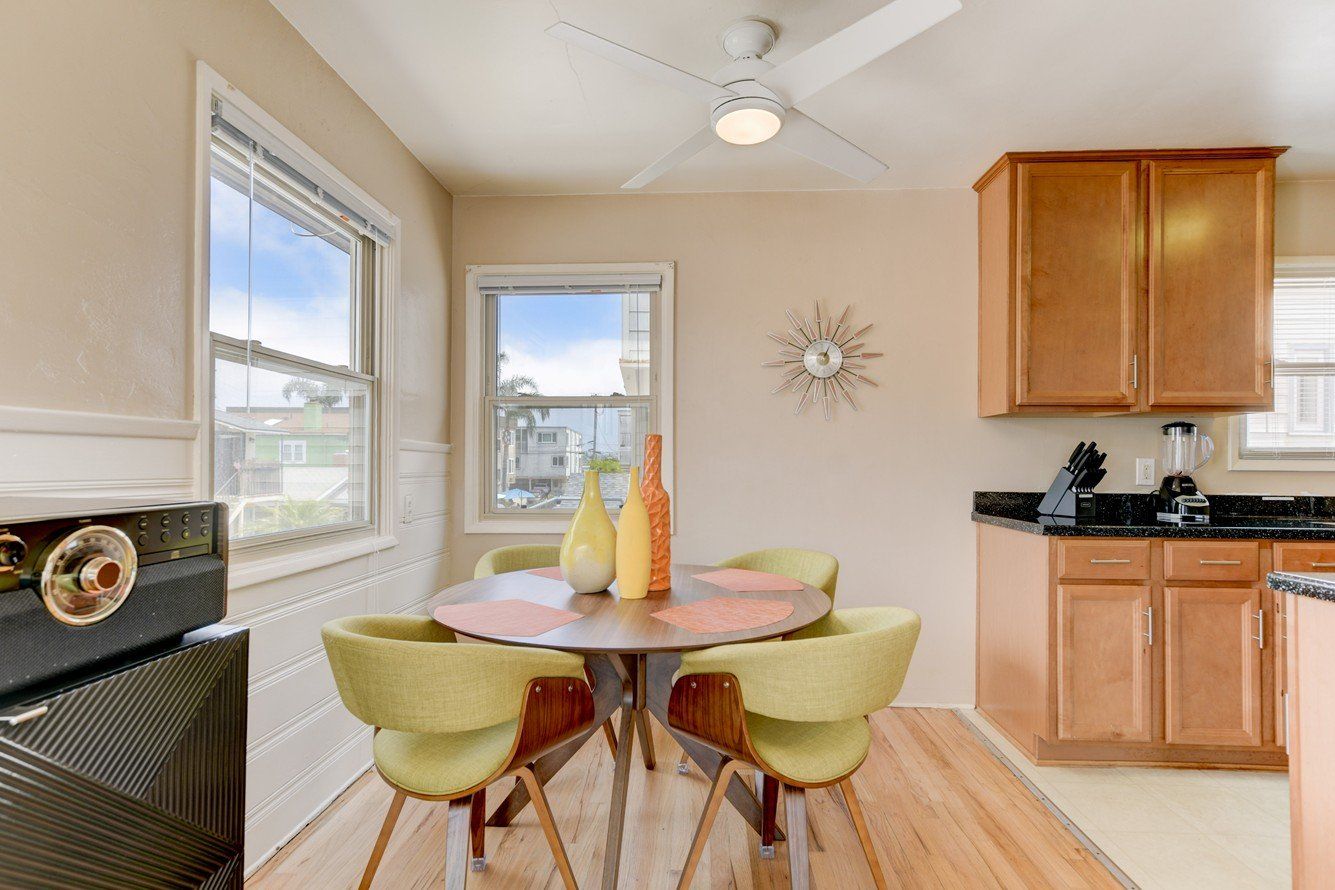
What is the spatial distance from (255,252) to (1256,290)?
3736mm

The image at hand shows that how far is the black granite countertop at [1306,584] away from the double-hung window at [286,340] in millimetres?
2407

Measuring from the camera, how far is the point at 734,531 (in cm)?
314

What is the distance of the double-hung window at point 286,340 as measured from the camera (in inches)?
70.0

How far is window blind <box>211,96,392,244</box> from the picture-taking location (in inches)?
67.8

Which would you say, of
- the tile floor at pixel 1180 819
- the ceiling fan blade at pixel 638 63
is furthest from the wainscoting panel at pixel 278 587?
the tile floor at pixel 1180 819

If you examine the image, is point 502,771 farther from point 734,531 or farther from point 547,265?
point 547,265

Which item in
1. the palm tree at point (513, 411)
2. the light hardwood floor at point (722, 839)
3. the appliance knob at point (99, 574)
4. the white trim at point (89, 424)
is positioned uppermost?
the palm tree at point (513, 411)

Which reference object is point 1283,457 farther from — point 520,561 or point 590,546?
point 520,561

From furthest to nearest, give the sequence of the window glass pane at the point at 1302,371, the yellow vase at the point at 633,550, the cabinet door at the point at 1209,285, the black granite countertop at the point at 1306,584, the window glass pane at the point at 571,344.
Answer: the window glass pane at the point at 571,344 → the window glass pane at the point at 1302,371 → the cabinet door at the point at 1209,285 → the yellow vase at the point at 633,550 → the black granite countertop at the point at 1306,584

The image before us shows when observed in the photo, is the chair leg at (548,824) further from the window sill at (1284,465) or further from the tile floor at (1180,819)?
the window sill at (1284,465)

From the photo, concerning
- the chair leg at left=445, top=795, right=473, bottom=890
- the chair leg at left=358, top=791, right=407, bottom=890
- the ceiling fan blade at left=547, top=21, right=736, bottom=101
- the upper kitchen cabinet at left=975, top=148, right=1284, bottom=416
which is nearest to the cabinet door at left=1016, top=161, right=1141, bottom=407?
the upper kitchen cabinet at left=975, top=148, right=1284, bottom=416

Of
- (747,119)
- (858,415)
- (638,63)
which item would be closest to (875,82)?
(747,119)

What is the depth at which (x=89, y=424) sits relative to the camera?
4.35 ft

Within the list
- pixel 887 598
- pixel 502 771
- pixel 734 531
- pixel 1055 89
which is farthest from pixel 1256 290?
pixel 502 771
